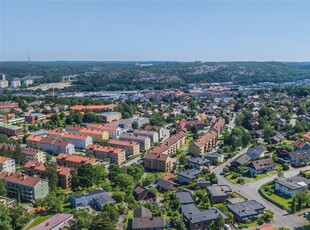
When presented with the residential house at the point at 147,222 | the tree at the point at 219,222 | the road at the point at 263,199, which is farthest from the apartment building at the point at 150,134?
the tree at the point at 219,222

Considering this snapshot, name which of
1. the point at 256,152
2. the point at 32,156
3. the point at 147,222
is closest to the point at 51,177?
the point at 32,156

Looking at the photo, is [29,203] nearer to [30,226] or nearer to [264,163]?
[30,226]

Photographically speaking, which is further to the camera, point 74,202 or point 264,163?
point 264,163

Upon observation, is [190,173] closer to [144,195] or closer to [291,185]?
[144,195]

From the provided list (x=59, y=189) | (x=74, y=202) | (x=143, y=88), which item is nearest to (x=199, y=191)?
(x=74, y=202)

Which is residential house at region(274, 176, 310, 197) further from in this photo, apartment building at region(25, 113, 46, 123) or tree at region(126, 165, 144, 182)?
apartment building at region(25, 113, 46, 123)

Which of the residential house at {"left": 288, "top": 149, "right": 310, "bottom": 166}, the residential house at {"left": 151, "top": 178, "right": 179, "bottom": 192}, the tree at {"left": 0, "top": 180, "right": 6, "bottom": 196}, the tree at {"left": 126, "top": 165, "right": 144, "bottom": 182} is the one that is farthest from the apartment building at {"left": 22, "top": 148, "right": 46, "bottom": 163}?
the residential house at {"left": 288, "top": 149, "right": 310, "bottom": 166}
